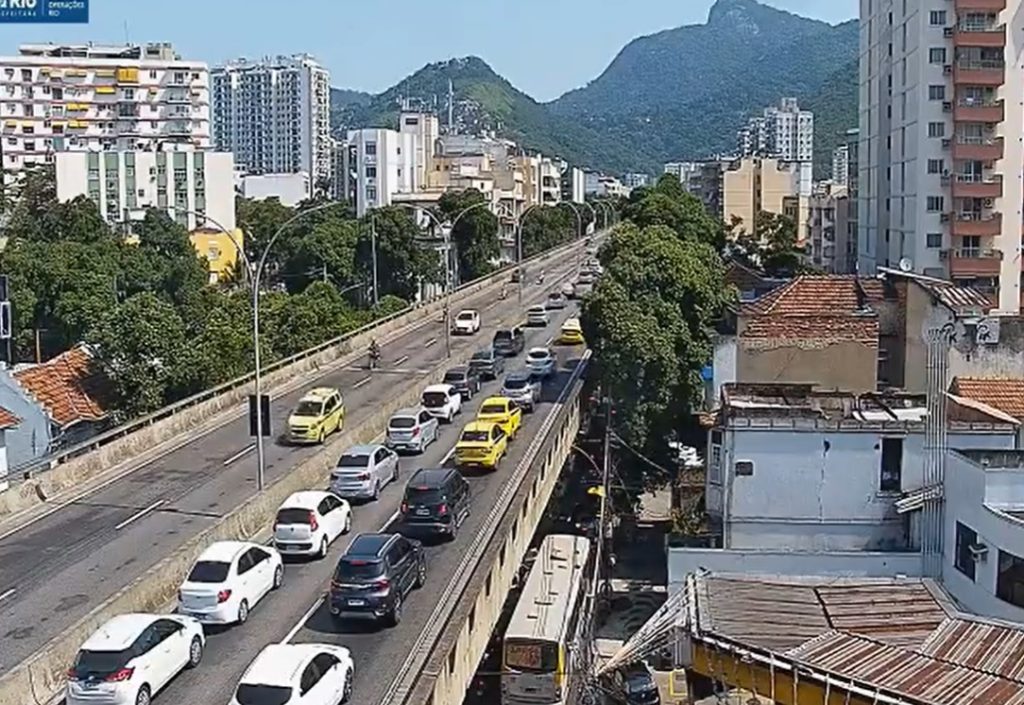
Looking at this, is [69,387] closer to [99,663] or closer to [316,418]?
[316,418]

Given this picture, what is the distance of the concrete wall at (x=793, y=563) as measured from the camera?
1235 inches

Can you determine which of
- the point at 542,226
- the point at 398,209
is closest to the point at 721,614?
the point at 398,209

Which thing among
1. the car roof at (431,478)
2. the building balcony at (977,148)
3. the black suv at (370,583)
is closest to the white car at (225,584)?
the black suv at (370,583)

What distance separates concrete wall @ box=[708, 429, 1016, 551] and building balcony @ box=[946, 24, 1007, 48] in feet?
108

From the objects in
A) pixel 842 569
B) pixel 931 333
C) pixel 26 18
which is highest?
pixel 26 18

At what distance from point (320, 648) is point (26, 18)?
14443 mm

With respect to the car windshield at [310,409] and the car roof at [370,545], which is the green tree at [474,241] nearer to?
the car windshield at [310,409]

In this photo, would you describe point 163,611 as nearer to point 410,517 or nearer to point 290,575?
point 290,575

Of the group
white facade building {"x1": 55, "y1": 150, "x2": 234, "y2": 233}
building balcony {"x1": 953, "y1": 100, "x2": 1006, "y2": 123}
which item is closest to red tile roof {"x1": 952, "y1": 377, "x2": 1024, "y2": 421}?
building balcony {"x1": 953, "y1": 100, "x2": 1006, "y2": 123}

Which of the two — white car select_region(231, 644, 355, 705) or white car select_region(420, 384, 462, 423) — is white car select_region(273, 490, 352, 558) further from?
white car select_region(420, 384, 462, 423)

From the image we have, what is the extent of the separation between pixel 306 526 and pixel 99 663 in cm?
801

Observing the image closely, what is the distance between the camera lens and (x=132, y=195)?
108938mm

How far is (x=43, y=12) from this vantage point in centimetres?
2636

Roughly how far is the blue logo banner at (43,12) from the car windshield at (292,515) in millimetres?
10494
